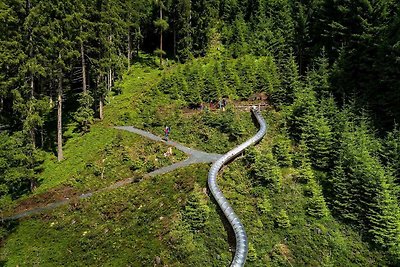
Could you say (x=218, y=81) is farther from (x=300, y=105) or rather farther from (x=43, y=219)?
(x=43, y=219)

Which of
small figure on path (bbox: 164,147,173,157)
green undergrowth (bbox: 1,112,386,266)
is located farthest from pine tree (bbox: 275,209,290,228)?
small figure on path (bbox: 164,147,173,157)

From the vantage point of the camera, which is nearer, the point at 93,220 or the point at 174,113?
the point at 93,220

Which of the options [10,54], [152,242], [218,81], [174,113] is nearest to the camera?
[152,242]

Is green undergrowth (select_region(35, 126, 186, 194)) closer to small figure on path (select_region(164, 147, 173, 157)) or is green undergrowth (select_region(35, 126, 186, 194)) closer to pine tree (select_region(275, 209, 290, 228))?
small figure on path (select_region(164, 147, 173, 157))

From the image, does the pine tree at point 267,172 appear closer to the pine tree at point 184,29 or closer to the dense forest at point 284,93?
the dense forest at point 284,93

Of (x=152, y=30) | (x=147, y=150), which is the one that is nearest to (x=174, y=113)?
(x=147, y=150)

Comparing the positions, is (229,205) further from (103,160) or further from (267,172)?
(103,160)

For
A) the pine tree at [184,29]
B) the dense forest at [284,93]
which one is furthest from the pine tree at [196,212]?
the pine tree at [184,29]
